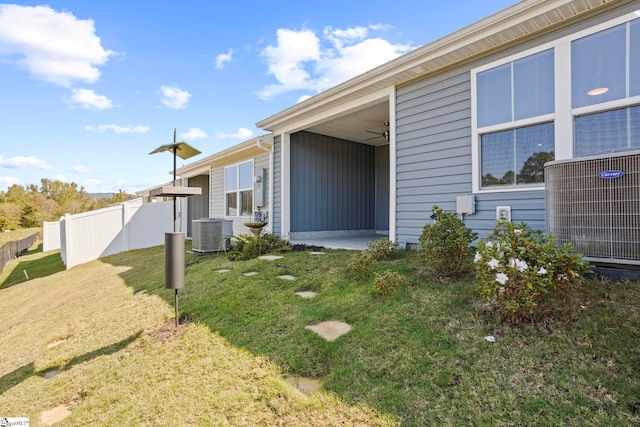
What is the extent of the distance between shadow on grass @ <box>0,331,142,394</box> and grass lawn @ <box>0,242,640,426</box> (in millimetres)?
17

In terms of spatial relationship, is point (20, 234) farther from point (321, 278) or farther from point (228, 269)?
point (321, 278)

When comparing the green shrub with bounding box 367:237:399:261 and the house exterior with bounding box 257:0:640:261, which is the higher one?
the house exterior with bounding box 257:0:640:261

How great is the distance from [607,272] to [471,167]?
1.94 meters

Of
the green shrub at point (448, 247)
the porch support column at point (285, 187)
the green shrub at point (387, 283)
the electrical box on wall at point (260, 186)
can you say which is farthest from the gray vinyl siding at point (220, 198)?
the green shrub at point (448, 247)

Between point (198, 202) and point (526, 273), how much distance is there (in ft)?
43.1

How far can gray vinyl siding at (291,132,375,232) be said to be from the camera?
7.73m

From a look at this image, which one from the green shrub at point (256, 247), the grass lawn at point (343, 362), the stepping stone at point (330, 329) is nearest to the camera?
the grass lawn at point (343, 362)

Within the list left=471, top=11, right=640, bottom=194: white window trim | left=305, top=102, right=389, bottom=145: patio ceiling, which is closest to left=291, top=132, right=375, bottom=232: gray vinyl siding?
left=305, top=102, right=389, bottom=145: patio ceiling

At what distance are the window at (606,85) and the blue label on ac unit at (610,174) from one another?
897 millimetres

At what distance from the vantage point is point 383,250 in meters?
4.55

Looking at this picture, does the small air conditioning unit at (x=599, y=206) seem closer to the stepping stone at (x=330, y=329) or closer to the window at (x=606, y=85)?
the window at (x=606, y=85)

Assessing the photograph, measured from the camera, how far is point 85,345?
134 inches

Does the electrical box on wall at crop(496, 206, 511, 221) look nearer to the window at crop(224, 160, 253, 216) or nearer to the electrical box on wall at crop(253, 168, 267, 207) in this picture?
the electrical box on wall at crop(253, 168, 267, 207)

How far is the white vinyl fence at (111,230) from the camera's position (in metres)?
9.56
